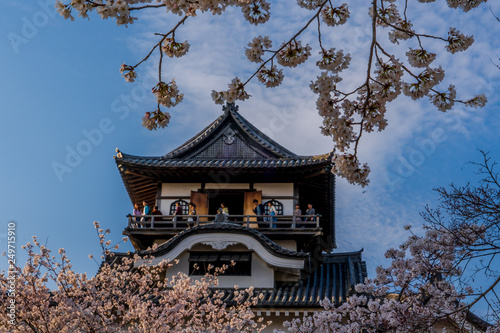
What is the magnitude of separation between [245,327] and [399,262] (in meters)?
3.78

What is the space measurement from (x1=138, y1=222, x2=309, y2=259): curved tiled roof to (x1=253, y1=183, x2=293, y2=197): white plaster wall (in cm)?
276

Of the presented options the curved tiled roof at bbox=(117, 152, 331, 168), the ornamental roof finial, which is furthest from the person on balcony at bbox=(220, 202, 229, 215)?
the ornamental roof finial

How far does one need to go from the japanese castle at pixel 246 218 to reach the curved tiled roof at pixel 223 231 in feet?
0.10

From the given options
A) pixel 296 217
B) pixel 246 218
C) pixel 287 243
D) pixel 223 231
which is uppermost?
pixel 246 218

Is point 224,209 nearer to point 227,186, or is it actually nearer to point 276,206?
point 227,186

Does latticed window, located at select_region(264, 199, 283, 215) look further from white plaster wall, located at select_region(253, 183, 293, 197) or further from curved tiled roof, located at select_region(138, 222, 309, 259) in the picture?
curved tiled roof, located at select_region(138, 222, 309, 259)

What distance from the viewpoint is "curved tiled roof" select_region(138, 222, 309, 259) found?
1752 cm

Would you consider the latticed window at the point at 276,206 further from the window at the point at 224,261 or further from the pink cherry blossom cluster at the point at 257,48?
the pink cherry blossom cluster at the point at 257,48

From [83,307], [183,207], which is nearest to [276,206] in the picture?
[183,207]

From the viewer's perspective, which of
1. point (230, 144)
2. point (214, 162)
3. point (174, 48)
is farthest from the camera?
point (230, 144)

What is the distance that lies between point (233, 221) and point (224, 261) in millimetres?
1371

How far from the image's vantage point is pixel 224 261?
1842 cm

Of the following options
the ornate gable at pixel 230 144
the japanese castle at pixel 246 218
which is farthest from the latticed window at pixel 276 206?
the ornate gable at pixel 230 144

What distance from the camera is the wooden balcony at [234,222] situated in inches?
735
